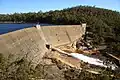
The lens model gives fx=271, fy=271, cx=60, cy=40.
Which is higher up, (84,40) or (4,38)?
(4,38)

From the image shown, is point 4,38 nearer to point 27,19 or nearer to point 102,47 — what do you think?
point 102,47

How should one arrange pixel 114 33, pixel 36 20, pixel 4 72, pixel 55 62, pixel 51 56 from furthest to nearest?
pixel 36 20
pixel 114 33
pixel 51 56
pixel 55 62
pixel 4 72

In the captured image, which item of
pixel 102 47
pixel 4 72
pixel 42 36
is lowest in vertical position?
pixel 102 47

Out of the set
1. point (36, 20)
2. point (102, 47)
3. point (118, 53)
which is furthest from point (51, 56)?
point (36, 20)

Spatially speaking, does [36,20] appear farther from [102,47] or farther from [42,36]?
[42,36]

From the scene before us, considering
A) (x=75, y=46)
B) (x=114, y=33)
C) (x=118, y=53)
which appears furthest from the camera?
(x=114, y=33)

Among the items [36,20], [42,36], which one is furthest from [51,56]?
[36,20]

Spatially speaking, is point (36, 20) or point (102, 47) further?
point (36, 20)
